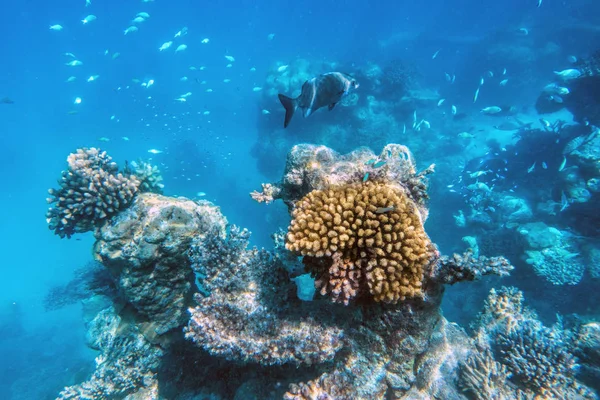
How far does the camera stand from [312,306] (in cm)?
377

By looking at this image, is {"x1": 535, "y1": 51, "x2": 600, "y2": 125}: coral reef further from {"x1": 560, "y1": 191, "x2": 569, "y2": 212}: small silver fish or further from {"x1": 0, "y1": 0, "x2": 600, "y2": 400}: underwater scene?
{"x1": 560, "y1": 191, "x2": 569, "y2": 212}: small silver fish

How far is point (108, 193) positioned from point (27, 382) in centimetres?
1935

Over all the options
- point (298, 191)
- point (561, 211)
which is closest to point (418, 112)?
point (561, 211)

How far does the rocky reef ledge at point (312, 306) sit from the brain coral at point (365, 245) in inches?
0.6

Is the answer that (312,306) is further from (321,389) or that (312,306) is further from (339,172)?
(339,172)

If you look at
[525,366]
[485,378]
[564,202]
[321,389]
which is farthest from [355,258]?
[564,202]

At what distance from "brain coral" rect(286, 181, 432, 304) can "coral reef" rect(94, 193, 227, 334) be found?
2.25m

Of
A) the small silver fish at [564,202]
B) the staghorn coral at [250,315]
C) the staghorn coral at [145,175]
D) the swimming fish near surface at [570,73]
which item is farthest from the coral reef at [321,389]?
the swimming fish near surface at [570,73]

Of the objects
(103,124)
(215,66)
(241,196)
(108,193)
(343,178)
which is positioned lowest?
(343,178)

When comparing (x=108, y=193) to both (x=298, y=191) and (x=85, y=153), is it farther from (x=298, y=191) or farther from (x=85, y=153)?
(x=298, y=191)

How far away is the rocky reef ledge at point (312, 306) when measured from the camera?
9.76ft

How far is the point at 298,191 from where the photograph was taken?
4348 mm

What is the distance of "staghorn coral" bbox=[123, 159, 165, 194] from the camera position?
5828 millimetres

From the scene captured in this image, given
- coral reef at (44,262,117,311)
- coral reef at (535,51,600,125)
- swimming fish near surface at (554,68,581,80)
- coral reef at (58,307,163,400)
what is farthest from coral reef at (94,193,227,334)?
coral reef at (535,51,600,125)
